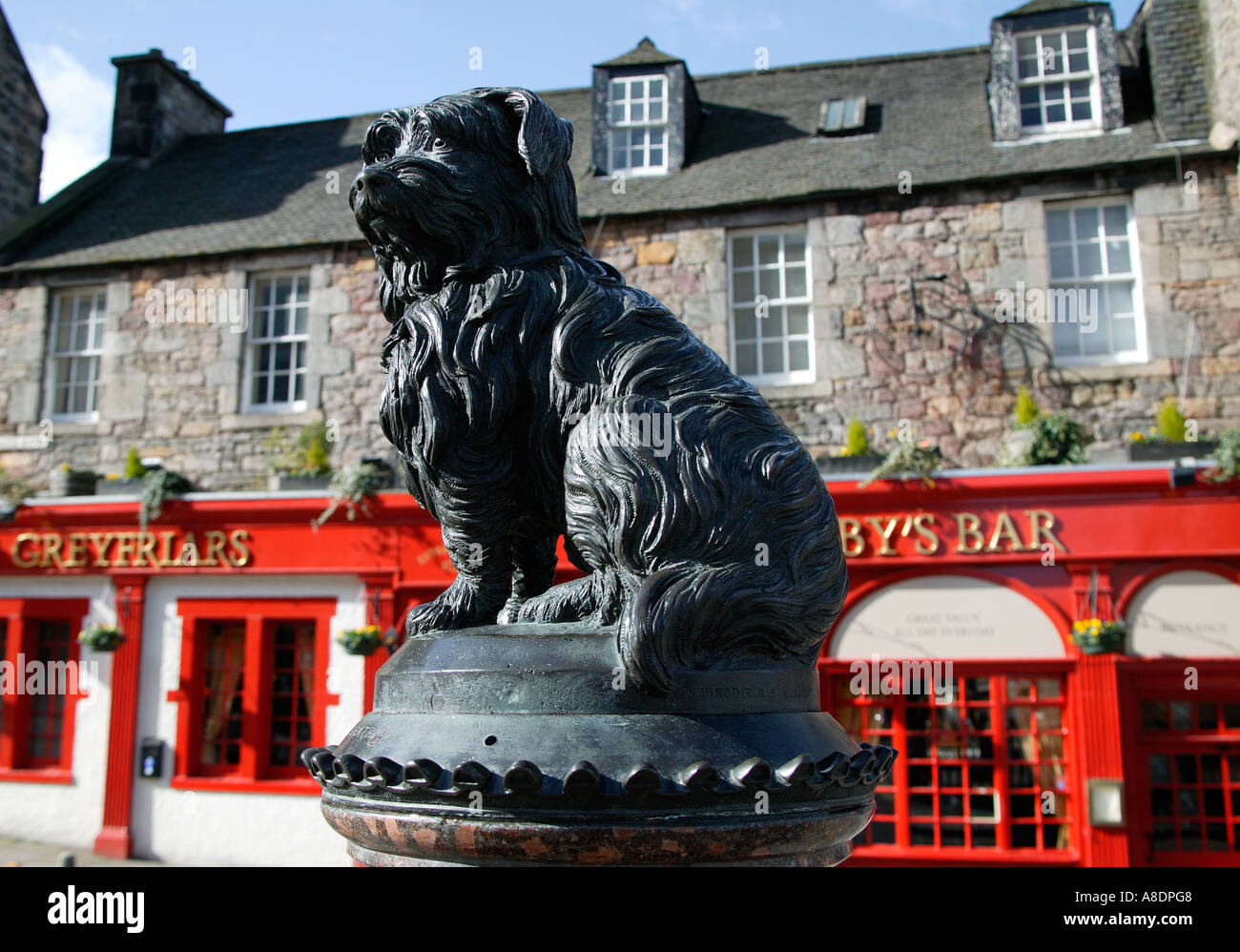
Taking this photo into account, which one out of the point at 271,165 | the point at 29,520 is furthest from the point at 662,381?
the point at 271,165

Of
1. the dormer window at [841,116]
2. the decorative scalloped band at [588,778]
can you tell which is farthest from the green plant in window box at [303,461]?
the decorative scalloped band at [588,778]

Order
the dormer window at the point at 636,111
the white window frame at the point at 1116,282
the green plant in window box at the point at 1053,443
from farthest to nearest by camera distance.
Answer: the dormer window at the point at 636,111 < the white window frame at the point at 1116,282 < the green plant in window box at the point at 1053,443

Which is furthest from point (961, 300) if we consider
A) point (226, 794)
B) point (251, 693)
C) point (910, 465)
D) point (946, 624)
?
point (226, 794)

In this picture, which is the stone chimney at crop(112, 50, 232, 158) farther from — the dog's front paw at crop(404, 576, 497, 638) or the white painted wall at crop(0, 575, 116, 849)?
the dog's front paw at crop(404, 576, 497, 638)

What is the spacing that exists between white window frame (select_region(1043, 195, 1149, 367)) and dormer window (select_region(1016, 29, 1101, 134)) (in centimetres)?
114

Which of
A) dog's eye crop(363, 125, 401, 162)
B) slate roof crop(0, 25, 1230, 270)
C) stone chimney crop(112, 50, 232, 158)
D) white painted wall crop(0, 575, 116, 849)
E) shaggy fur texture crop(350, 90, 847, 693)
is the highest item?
stone chimney crop(112, 50, 232, 158)

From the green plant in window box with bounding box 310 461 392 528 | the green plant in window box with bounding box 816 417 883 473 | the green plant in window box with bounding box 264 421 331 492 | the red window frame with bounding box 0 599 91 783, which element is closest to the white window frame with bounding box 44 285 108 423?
the red window frame with bounding box 0 599 91 783

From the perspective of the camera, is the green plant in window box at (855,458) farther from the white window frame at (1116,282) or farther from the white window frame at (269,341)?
the white window frame at (269,341)

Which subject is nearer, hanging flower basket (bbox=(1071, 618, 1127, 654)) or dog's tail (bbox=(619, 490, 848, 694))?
dog's tail (bbox=(619, 490, 848, 694))

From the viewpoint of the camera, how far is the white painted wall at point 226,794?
10086 mm

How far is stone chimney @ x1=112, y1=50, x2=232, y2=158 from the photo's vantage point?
1508 cm

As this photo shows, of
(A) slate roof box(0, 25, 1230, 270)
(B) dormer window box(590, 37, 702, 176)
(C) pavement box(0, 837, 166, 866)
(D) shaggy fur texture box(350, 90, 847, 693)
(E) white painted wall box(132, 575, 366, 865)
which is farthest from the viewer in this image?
(B) dormer window box(590, 37, 702, 176)

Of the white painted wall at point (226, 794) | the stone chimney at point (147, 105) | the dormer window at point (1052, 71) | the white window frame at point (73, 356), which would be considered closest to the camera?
the white painted wall at point (226, 794)

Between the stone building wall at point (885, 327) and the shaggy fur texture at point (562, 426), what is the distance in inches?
334
